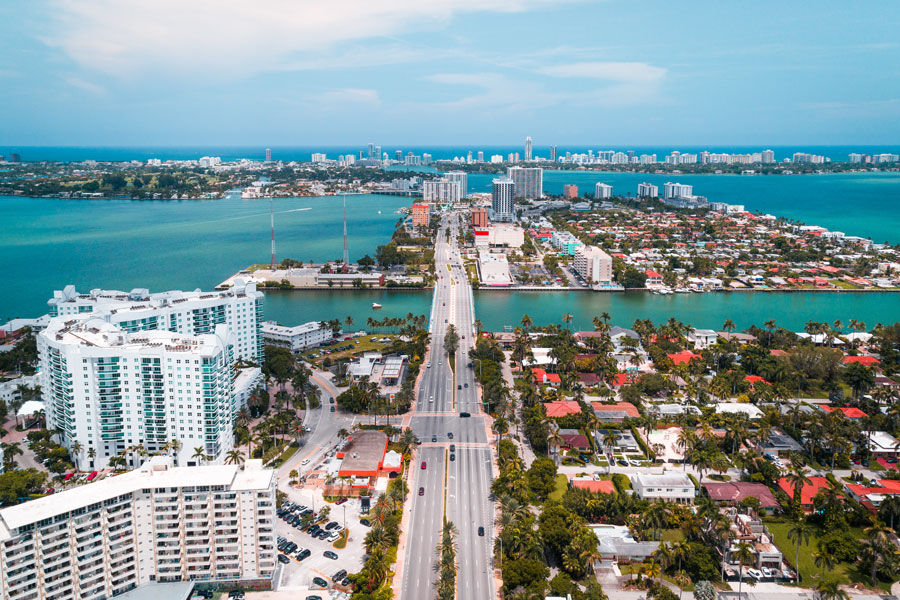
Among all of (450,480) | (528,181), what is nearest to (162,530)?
(450,480)

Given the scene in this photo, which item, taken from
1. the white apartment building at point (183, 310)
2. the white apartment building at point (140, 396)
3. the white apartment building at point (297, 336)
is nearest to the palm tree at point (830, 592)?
the white apartment building at point (140, 396)

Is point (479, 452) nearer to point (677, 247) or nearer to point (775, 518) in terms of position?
point (775, 518)

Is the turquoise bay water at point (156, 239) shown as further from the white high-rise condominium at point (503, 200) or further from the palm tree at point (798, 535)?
the palm tree at point (798, 535)

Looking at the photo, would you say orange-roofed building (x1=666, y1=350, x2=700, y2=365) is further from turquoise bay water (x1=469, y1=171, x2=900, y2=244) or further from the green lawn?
turquoise bay water (x1=469, y1=171, x2=900, y2=244)

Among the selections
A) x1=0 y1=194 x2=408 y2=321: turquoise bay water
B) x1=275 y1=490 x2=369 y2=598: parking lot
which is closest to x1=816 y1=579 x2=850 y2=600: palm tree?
x1=275 y1=490 x2=369 y2=598: parking lot

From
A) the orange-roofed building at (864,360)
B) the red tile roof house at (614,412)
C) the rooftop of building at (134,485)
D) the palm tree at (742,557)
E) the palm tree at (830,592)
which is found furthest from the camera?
the orange-roofed building at (864,360)

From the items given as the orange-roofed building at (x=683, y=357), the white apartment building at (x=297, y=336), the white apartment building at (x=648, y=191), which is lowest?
the orange-roofed building at (x=683, y=357)
